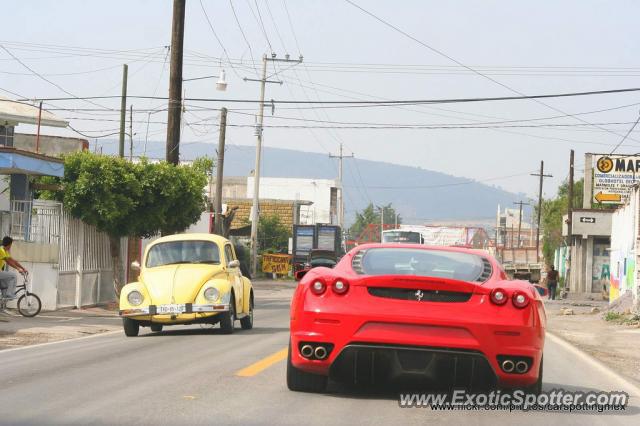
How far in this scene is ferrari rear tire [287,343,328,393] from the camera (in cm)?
950

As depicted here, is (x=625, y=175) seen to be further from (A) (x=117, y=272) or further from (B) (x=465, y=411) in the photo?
(B) (x=465, y=411)

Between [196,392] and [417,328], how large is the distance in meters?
2.07

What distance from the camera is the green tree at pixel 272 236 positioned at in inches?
3169

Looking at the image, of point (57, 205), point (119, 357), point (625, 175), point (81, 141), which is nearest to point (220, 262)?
point (119, 357)

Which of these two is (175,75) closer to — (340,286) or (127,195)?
(127,195)

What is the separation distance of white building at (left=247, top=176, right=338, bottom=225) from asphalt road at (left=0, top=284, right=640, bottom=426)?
363 ft

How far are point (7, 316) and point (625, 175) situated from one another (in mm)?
39796

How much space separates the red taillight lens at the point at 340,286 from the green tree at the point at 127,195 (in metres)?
18.9

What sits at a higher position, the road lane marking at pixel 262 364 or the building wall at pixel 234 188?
the building wall at pixel 234 188

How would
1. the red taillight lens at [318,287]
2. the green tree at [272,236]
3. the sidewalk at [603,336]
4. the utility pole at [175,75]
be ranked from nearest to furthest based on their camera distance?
the red taillight lens at [318,287] → the sidewalk at [603,336] → the utility pole at [175,75] → the green tree at [272,236]

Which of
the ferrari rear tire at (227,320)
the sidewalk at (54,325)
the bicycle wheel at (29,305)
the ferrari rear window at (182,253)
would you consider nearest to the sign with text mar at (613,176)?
the sidewalk at (54,325)

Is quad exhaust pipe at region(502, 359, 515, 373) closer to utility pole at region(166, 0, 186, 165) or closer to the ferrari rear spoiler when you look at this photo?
the ferrari rear spoiler

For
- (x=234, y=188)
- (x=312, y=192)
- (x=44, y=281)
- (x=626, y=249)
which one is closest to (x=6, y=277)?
(x=44, y=281)

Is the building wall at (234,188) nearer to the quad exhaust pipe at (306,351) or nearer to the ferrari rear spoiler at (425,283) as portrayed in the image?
the quad exhaust pipe at (306,351)
